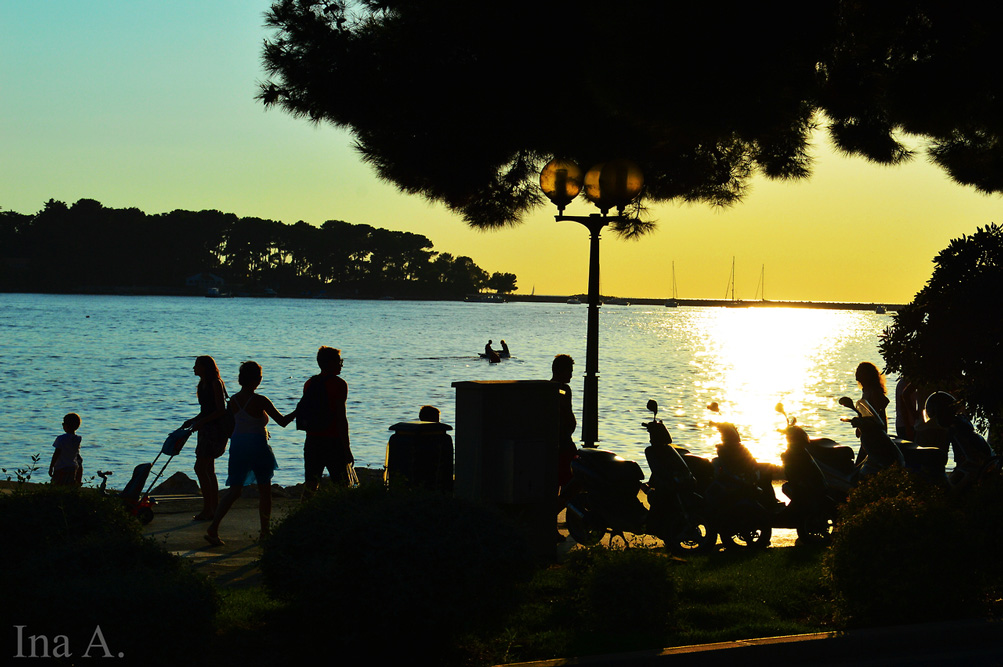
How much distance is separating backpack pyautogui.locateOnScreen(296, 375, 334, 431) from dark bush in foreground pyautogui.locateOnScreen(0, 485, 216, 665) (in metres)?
3.59

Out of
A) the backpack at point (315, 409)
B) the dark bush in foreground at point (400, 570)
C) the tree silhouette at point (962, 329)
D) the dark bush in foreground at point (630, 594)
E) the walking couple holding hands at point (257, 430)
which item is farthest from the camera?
the backpack at point (315, 409)

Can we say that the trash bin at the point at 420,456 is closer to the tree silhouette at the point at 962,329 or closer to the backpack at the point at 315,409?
the backpack at the point at 315,409

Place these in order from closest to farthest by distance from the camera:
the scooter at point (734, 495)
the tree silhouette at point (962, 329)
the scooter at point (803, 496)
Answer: the tree silhouette at point (962, 329) → the scooter at point (734, 495) → the scooter at point (803, 496)

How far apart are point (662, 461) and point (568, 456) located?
105 cm

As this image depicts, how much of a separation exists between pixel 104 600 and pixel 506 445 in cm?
356

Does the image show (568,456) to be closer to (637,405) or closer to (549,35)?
(549,35)

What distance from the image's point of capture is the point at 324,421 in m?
9.04

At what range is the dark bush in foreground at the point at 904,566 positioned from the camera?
6074mm

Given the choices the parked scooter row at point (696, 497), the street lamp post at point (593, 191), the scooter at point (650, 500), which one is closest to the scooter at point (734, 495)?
the parked scooter row at point (696, 497)

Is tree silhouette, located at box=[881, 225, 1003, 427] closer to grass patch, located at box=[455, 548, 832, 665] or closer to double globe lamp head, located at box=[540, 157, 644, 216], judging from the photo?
grass patch, located at box=[455, 548, 832, 665]

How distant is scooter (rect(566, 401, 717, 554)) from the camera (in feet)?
28.0

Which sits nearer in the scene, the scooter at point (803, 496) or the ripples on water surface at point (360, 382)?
the scooter at point (803, 496)

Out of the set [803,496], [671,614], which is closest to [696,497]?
[803,496]

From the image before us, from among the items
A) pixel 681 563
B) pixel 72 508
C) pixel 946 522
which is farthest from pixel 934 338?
pixel 72 508
